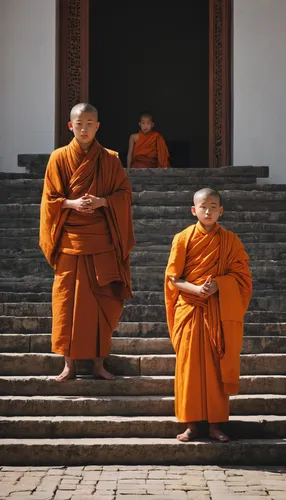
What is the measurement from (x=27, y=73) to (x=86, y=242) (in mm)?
7188

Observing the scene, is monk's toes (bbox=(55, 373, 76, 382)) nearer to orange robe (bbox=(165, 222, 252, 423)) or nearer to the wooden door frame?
orange robe (bbox=(165, 222, 252, 423))

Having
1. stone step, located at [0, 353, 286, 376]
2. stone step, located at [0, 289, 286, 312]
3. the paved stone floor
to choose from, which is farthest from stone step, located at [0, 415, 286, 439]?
stone step, located at [0, 289, 286, 312]

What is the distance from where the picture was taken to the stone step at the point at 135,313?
6.96 m

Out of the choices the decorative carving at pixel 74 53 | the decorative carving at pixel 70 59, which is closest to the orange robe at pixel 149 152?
the decorative carving at pixel 70 59

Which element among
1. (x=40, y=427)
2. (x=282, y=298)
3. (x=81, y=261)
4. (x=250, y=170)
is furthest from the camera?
(x=250, y=170)

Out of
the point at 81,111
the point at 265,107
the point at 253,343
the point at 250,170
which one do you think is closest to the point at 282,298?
the point at 253,343

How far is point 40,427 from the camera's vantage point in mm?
5707

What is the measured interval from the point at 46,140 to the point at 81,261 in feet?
22.1

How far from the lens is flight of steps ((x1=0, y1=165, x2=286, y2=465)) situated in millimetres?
5488

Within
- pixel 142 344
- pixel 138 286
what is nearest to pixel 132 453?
pixel 142 344

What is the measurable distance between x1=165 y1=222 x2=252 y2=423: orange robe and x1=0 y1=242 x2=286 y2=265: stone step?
278 centimetres

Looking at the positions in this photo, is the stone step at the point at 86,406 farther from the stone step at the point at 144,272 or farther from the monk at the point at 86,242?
the stone step at the point at 144,272

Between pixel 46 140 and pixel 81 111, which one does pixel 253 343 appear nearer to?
pixel 81 111

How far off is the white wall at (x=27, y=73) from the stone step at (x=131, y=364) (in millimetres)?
6798
